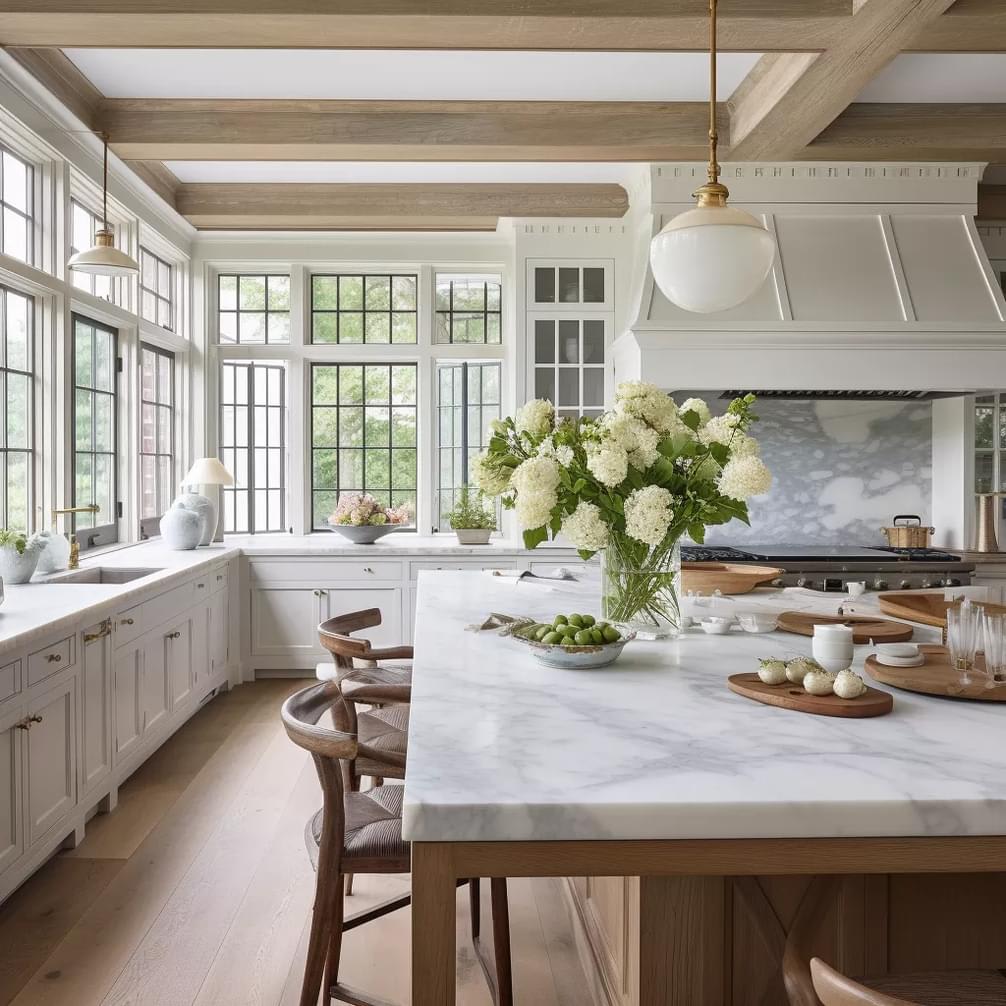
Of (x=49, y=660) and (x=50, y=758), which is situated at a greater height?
(x=49, y=660)

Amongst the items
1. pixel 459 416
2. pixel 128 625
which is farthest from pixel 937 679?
pixel 459 416

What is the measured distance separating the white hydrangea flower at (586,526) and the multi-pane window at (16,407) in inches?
107

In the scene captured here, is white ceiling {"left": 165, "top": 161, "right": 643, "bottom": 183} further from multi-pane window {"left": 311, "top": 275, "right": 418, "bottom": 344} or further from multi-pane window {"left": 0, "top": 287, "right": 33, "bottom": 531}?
multi-pane window {"left": 0, "top": 287, "right": 33, "bottom": 531}

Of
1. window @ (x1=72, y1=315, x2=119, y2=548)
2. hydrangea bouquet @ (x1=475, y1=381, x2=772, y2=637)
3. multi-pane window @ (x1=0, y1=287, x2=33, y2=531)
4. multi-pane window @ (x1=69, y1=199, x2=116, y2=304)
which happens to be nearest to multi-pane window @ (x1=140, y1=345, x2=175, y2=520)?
window @ (x1=72, y1=315, x2=119, y2=548)

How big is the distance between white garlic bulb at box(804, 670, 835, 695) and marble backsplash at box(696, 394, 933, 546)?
4.09 m

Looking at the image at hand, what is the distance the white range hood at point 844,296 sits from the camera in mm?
4926

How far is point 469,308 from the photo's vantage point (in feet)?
21.3

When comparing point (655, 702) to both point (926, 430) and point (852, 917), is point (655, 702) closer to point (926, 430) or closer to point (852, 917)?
point (852, 917)

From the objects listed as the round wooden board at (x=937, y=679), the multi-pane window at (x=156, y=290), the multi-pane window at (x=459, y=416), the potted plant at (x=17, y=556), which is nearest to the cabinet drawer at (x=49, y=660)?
the potted plant at (x=17, y=556)

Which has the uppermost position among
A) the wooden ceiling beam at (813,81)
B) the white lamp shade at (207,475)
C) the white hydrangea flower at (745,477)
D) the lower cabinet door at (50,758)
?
the wooden ceiling beam at (813,81)

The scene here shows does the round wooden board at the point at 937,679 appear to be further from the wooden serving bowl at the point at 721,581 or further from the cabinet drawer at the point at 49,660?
the cabinet drawer at the point at 49,660

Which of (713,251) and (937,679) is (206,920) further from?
(713,251)

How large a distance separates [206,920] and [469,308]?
15.2ft

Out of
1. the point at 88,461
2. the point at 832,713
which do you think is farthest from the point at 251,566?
the point at 832,713
